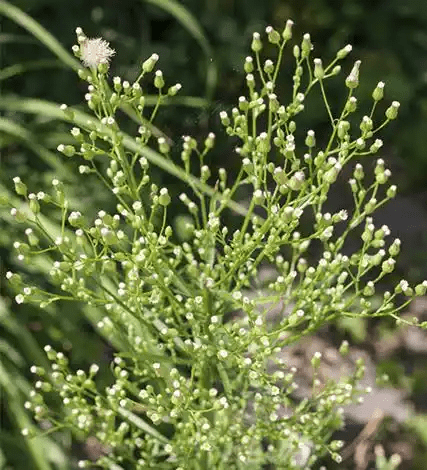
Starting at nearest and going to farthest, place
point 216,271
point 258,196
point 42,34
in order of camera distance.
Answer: point 258,196
point 216,271
point 42,34

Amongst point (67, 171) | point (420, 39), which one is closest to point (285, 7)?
point (420, 39)

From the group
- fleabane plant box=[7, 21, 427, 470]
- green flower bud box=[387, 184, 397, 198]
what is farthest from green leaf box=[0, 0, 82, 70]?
green flower bud box=[387, 184, 397, 198]

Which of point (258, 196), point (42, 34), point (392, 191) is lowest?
point (258, 196)

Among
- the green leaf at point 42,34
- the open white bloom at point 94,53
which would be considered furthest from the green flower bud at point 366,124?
the green leaf at point 42,34

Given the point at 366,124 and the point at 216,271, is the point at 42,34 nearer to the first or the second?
the point at 216,271

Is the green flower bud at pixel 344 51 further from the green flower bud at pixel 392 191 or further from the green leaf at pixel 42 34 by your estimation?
the green leaf at pixel 42 34

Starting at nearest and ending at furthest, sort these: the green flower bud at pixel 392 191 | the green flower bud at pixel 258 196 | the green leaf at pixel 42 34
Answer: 1. the green flower bud at pixel 258 196
2. the green flower bud at pixel 392 191
3. the green leaf at pixel 42 34

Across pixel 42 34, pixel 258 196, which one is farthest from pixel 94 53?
pixel 42 34

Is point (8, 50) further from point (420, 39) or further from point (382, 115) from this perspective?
point (420, 39)
